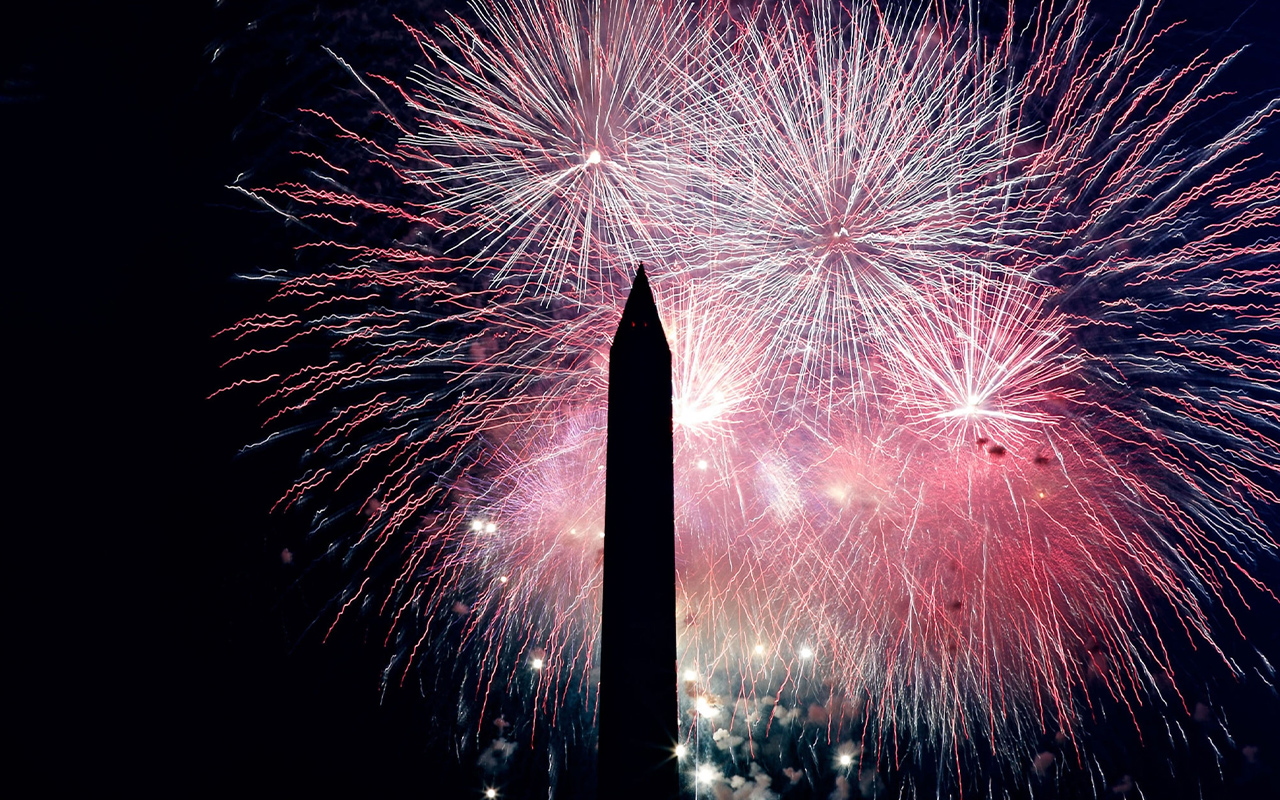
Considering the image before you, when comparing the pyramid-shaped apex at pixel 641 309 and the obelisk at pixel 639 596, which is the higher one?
the pyramid-shaped apex at pixel 641 309

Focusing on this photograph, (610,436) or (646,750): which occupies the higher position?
(610,436)

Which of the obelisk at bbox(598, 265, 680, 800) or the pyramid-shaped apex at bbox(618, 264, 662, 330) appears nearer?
the obelisk at bbox(598, 265, 680, 800)

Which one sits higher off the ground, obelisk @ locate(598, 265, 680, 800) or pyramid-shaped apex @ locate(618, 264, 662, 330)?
pyramid-shaped apex @ locate(618, 264, 662, 330)

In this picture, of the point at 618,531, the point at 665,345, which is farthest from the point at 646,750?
the point at 665,345

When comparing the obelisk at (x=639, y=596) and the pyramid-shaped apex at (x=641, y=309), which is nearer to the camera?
the obelisk at (x=639, y=596)

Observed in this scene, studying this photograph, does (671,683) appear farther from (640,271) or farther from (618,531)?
(640,271)
